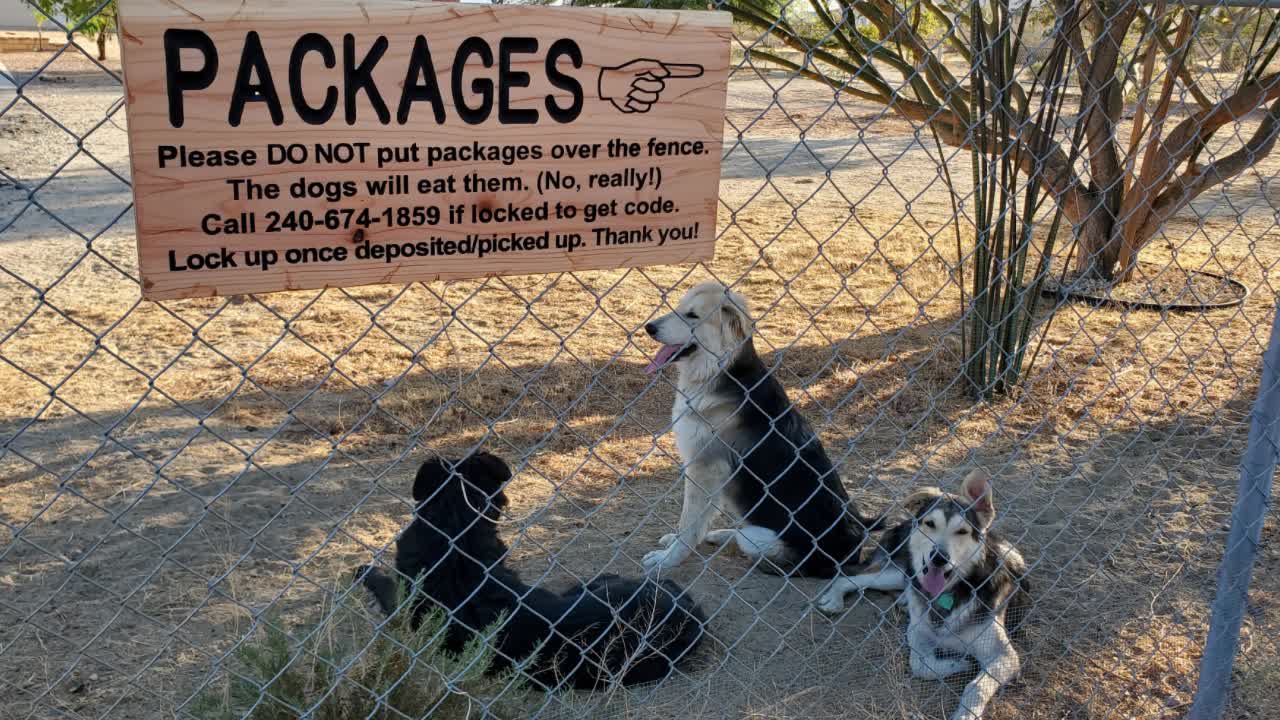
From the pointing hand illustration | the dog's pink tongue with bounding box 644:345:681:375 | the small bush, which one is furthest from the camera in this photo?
the dog's pink tongue with bounding box 644:345:681:375

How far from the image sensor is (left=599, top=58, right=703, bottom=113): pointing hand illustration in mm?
1939

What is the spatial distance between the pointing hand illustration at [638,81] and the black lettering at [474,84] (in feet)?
0.73

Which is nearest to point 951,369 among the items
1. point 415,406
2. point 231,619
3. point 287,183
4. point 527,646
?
point 415,406

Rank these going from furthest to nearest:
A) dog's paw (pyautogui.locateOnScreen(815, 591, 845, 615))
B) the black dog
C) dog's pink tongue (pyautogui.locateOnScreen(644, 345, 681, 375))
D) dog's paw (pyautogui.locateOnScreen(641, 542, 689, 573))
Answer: dog's paw (pyautogui.locateOnScreen(641, 542, 689, 573)), dog's pink tongue (pyautogui.locateOnScreen(644, 345, 681, 375)), dog's paw (pyautogui.locateOnScreen(815, 591, 845, 615)), the black dog

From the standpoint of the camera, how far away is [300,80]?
5.52 feet

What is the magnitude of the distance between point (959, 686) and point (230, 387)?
4162mm

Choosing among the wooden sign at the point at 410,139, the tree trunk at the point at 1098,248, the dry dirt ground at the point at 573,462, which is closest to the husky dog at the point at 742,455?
the dry dirt ground at the point at 573,462

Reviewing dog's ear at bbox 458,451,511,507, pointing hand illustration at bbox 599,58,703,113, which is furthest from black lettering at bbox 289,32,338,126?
dog's ear at bbox 458,451,511,507

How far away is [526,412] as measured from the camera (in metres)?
5.60

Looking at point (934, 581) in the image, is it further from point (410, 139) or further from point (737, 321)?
point (410, 139)

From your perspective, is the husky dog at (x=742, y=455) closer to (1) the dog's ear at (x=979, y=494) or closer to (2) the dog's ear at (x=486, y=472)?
(1) the dog's ear at (x=979, y=494)

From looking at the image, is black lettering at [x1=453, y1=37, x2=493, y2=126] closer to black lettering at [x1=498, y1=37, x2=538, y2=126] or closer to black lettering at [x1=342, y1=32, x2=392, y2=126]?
black lettering at [x1=498, y1=37, x2=538, y2=126]

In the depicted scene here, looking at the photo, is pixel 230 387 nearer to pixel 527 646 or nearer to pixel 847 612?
pixel 527 646

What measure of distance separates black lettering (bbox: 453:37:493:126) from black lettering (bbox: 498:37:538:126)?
0.02 m
